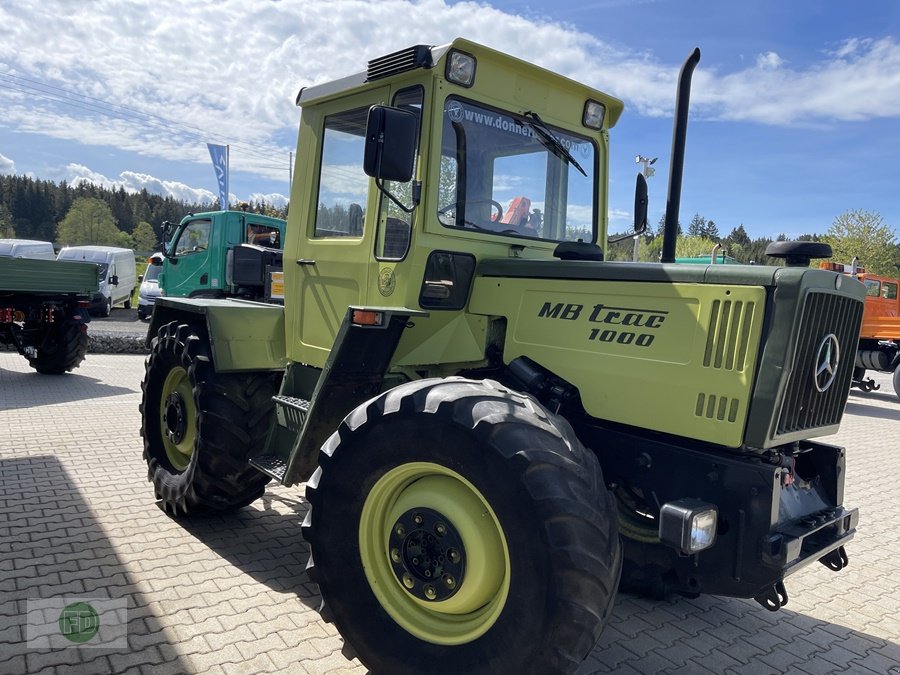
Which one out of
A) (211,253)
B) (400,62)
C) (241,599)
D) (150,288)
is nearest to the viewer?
(400,62)

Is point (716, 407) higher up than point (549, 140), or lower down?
lower down

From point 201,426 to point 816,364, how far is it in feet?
11.2

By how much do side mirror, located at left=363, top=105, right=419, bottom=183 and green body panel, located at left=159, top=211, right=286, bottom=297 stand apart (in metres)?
10.7

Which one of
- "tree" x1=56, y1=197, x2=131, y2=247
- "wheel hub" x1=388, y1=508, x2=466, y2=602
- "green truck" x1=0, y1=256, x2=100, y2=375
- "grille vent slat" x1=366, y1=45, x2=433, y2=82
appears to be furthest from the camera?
"tree" x1=56, y1=197, x2=131, y2=247

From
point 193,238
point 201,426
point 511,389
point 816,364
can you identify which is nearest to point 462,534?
point 511,389

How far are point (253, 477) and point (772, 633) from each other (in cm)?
321

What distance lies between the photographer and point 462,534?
105 inches

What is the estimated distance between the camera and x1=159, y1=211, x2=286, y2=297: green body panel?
1348 cm

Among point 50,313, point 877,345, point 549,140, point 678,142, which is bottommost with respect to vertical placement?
point 50,313

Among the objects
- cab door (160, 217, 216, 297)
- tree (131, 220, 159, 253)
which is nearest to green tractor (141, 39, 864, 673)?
cab door (160, 217, 216, 297)

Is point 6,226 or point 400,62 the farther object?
point 6,226

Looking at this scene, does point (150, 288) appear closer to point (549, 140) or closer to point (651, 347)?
point (549, 140)

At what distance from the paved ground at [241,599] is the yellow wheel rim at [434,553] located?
54 centimetres

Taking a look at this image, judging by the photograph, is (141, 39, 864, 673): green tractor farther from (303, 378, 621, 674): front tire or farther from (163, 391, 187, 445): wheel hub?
(163, 391, 187, 445): wheel hub
